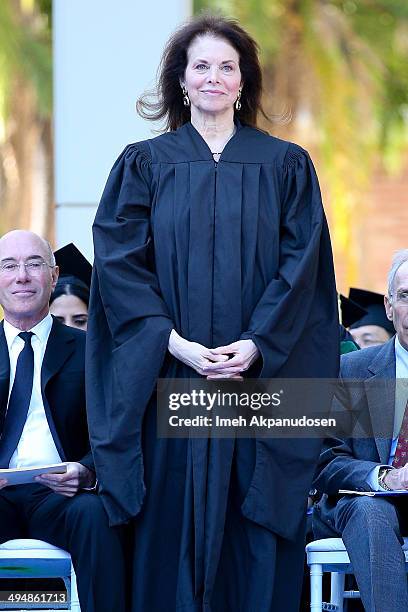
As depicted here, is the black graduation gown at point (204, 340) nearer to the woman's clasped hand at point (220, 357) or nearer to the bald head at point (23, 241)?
the woman's clasped hand at point (220, 357)

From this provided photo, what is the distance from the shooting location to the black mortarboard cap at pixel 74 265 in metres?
5.88

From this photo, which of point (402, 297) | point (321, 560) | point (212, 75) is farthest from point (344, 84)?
point (321, 560)

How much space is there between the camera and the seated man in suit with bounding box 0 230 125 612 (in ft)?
14.4

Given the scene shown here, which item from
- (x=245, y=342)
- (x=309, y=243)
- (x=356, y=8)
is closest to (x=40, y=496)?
(x=245, y=342)

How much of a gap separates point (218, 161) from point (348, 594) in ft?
5.65

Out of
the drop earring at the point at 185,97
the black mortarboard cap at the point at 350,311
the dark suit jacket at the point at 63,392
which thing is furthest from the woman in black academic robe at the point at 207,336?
the black mortarboard cap at the point at 350,311

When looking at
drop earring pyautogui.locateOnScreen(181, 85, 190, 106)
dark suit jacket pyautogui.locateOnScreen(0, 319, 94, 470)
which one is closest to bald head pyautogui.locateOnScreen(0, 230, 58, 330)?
dark suit jacket pyautogui.locateOnScreen(0, 319, 94, 470)

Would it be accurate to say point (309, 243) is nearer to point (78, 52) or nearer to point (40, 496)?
point (40, 496)

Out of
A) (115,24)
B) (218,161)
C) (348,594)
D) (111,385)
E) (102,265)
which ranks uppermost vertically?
(115,24)

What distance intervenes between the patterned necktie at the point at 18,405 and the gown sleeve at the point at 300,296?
94 centimetres

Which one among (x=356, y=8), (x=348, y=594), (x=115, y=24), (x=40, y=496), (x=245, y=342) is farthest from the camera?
(x=356, y=8)

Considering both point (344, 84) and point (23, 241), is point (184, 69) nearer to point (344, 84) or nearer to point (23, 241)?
point (23, 241)

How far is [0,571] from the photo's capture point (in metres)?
4.68

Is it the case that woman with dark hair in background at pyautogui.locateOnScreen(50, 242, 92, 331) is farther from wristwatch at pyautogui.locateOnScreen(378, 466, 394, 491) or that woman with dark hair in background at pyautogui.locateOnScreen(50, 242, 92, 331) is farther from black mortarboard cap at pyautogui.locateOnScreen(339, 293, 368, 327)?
wristwatch at pyautogui.locateOnScreen(378, 466, 394, 491)
